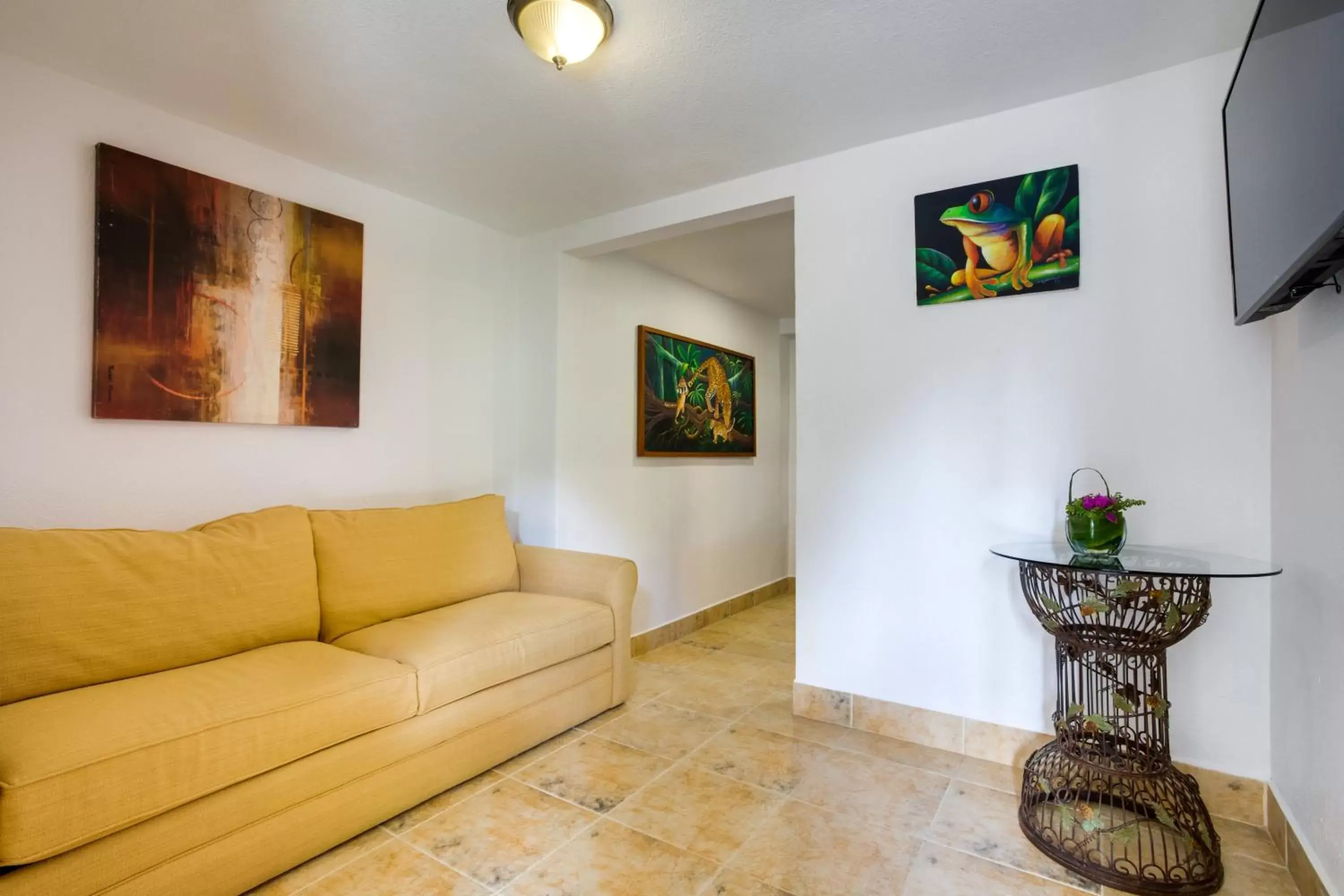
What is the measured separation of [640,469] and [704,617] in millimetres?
1177

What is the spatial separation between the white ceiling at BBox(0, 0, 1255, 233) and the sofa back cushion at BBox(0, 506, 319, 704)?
4.83 feet

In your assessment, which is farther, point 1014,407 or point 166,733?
point 1014,407

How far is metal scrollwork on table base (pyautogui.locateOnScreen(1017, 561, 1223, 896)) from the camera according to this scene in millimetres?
1706

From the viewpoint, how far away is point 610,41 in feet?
6.31

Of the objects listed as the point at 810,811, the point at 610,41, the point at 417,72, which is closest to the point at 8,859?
the point at 810,811

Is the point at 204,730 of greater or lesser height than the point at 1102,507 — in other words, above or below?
below

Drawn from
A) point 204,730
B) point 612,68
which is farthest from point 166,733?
point 612,68

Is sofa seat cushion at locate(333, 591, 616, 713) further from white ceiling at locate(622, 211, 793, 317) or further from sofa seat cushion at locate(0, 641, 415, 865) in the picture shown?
white ceiling at locate(622, 211, 793, 317)

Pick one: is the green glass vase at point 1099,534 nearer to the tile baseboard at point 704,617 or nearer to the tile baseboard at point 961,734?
the tile baseboard at point 961,734

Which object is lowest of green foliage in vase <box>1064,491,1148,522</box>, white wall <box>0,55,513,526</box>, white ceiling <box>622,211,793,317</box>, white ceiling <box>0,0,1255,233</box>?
green foliage in vase <box>1064,491,1148,522</box>

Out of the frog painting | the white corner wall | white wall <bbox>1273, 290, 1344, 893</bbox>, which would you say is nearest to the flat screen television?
white wall <bbox>1273, 290, 1344, 893</bbox>

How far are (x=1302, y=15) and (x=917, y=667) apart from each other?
2.14 metres

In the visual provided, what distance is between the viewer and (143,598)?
1.85 m

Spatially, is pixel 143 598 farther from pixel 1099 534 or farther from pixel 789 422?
pixel 789 422
